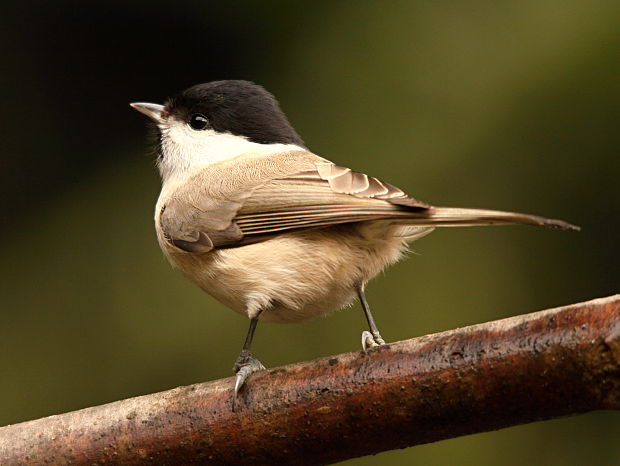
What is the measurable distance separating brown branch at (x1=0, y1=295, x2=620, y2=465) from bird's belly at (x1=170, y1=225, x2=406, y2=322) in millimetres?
326

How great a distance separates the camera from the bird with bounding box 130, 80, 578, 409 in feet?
7.58

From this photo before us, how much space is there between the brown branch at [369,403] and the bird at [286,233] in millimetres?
118

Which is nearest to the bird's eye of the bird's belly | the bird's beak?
the bird's beak

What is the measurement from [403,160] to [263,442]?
1.88 meters

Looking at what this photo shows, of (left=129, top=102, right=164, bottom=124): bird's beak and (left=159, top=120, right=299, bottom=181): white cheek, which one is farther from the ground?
(left=129, top=102, right=164, bottom=124): bird's beak

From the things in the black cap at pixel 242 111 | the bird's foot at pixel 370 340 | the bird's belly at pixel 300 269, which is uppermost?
the black cap at pixel 242 111

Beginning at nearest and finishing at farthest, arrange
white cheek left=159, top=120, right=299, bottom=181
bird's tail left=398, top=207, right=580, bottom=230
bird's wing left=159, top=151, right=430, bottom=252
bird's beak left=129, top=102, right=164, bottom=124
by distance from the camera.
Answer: bird's tail left=398, top=207, right=580, bottom=230, bird's wing left=159, top=151, right=430, bottom=252, white cheek left=159, top=120, right=299, bottom=181, bird's beak left=129, top=102, right=164, bottom=124

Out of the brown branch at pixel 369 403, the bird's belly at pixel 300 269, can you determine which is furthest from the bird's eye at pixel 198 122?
the brown branch at pixel 369 403

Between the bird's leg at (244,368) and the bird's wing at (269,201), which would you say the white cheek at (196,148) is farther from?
the bird's leg at (244,368)

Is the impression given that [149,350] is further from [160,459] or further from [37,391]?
[160,459]

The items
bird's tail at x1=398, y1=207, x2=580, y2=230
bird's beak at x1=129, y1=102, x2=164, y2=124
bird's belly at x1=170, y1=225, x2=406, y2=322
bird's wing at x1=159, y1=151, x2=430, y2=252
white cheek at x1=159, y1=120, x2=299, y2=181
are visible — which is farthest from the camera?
bird's beak at x1=129, y1=102, x2=164, y2=124

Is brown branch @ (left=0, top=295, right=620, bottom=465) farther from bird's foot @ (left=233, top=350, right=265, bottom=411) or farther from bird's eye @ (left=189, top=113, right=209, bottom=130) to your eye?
bird's eye @ (left=189, top=113, right=209, bottom=130)

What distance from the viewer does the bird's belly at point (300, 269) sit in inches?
94.6

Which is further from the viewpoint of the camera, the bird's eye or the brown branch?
the bird's eye
